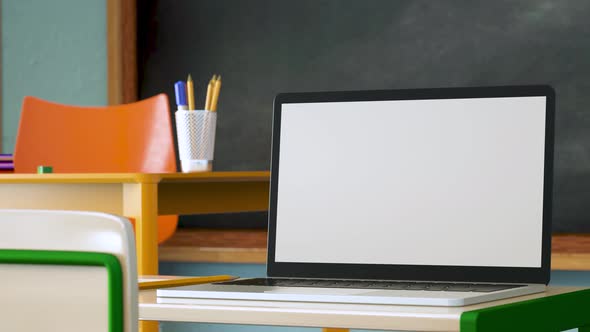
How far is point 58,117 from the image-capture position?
3.50 m

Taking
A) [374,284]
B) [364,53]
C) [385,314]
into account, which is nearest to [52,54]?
[364,53]

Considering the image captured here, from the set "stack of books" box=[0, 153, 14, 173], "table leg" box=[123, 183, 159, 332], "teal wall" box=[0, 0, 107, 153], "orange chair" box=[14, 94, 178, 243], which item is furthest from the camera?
"teal wall" box=[0, 0, 107, 153]

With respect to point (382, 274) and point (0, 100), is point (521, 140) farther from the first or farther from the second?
point (0, 100)

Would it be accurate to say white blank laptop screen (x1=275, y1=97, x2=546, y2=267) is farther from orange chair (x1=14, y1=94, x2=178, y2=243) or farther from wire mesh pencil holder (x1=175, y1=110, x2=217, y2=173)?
orange chair (x1=14, y1=94, x2=178, y2=243)

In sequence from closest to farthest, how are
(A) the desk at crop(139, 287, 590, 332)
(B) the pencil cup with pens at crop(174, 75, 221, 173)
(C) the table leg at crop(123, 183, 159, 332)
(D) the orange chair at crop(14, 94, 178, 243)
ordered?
(A) the desk at crop(139, 287, 590, 332)
(C) the table leg at crop(123, 183, 159, 332)
(B) the pencil cup with pens at crop(174, 75, 221, 173)
(D) the orange chair at crop(14, 94, 178, 243)

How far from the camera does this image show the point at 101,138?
11.5 ft

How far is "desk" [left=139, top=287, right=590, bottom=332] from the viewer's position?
109cm

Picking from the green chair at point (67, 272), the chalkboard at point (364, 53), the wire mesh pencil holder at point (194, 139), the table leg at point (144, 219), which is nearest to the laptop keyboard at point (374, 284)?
the green chair at point (67, 272)

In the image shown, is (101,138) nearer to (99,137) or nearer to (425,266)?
(99,137)

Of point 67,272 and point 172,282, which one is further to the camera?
point 172,282

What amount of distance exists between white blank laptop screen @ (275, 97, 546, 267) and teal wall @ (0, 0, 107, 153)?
9.56ft

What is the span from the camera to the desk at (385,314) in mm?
1094

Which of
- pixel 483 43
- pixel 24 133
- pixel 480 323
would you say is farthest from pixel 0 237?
pixel 483 43

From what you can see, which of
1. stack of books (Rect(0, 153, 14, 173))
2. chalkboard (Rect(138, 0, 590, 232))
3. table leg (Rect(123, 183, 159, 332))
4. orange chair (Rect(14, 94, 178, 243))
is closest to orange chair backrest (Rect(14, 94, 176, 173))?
orange chair (Rect(14, 94, 178, 243))
